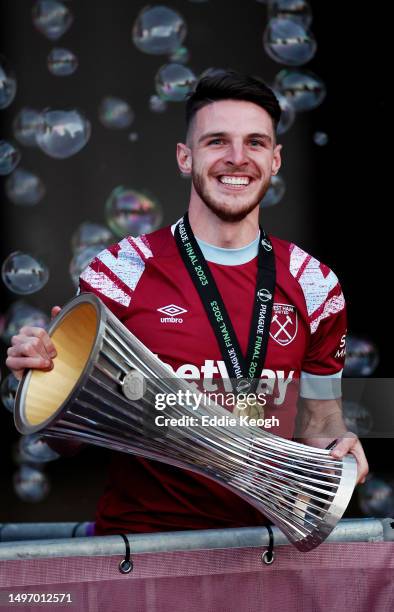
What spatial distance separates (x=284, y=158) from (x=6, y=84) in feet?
3.60

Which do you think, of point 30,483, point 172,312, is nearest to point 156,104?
point 30,483

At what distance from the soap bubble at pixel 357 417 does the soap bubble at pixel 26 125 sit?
1.59 meters

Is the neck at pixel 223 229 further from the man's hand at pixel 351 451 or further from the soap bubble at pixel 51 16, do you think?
the soap bubble at pixel 51 16

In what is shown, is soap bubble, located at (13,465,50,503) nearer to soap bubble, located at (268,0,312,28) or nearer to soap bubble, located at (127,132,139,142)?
soap bubble, located at (127,132,139,142)

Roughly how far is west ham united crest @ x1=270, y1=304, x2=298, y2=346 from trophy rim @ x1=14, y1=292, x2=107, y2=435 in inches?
23.6

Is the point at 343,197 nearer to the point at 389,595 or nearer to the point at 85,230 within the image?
the point at 85,230

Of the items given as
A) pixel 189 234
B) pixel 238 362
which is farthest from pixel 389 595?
pixel 189 234

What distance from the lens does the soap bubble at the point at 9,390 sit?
318 centimetres

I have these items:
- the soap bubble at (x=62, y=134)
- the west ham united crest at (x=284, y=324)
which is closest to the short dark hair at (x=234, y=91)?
the west ham united crest at (x=284, y=324)

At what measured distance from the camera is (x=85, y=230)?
11.3 ft

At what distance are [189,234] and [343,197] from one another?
149 centimetres

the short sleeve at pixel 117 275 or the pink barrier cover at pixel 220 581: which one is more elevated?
the short sleeve at pixel 117 275

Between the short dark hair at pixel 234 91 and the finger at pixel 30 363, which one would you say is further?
the short dark hair at pixel 234 91

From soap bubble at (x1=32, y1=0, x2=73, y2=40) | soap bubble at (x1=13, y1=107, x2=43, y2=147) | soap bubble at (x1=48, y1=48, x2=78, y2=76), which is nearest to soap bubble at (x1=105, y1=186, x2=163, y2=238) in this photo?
soap bubble at (x1=13, y1=107, x2=43, y2=147)
